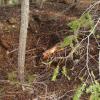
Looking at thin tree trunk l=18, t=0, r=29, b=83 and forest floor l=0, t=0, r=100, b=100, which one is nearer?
thin tree trunk l=18, t=0, r=29, b=83

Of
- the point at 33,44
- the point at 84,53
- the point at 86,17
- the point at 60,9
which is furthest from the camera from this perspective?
the point at 60,9

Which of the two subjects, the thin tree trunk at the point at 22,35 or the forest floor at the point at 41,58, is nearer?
the thin tree trunk at the point at 22,35

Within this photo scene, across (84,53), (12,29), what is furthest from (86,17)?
(12,29)

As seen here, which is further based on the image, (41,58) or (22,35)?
(41,58)

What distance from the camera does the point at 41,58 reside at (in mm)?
7445

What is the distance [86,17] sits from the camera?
5652 mm

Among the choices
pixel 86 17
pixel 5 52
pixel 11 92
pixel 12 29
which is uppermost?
pixel 86 17

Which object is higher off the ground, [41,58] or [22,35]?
[22,35]

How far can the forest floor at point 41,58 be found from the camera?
6574mm

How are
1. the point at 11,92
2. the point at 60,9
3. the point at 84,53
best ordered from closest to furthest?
the point at 11,92 → the point at 84,53 → the point at 60,9

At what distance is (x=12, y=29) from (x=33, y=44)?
0.66m

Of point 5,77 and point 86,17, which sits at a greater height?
point 86,17

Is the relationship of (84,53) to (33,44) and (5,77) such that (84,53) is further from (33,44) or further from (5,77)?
(5,77)

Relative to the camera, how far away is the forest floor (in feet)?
21.6
